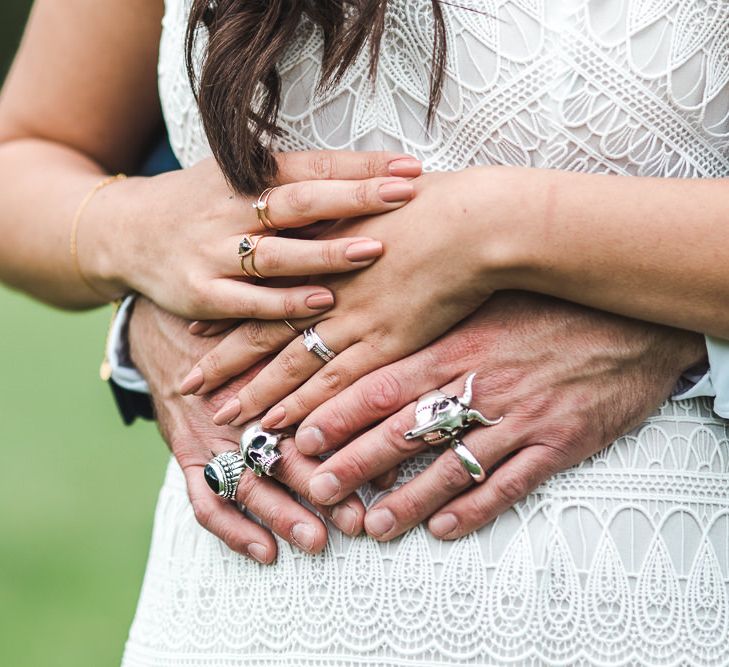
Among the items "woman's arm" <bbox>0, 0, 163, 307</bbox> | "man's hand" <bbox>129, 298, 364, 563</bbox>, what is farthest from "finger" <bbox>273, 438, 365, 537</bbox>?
"woman's arm" <bbox>0, 0, 163, 307</bbox>

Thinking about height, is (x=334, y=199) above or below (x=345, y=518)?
above

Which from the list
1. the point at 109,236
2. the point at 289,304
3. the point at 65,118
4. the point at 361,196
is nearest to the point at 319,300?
the point at 289,304

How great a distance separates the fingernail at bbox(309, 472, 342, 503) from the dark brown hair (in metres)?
0.43

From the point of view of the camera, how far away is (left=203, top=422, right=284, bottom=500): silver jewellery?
4.10 feet

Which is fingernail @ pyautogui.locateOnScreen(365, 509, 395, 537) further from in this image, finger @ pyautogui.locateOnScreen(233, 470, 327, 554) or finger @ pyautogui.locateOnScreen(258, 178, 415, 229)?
finger @ pyautogui.locateOnScreen(258, 178, 415, 229)

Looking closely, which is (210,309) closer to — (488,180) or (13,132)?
(488,180)

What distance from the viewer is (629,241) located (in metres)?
1.09

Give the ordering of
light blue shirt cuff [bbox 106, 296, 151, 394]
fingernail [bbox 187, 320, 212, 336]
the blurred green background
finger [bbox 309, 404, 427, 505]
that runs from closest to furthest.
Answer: finger [bbox 309, 404, 427, 505] < fingernail [bbox 187, 320, 212, 336] < light blue shirt cuff [bbox 106, 296, 151, 394] < the blurred green background

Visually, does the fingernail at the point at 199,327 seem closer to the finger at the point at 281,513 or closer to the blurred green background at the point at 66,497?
the finger at the point at 281,513

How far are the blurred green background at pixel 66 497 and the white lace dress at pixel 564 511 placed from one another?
8.90 feet

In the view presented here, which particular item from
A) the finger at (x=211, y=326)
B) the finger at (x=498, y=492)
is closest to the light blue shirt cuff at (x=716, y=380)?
the finger at (x=498, y=492)

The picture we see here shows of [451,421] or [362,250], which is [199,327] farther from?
[451,421]

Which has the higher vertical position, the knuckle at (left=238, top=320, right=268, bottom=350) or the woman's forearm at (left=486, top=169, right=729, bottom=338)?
Result: the woman's forearm at (left=486, top=169, right=729, bottom=338)

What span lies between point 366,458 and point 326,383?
0.12 meters
